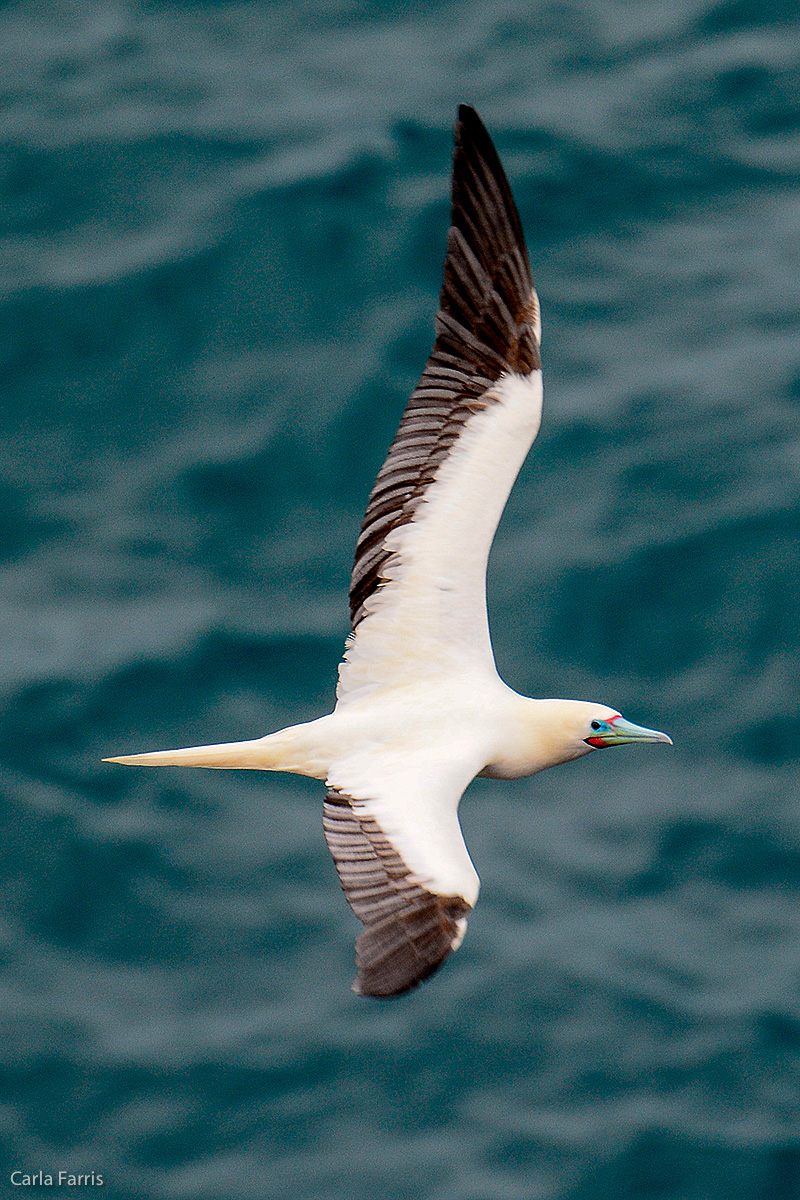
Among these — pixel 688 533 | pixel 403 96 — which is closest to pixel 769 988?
pixel 688 533

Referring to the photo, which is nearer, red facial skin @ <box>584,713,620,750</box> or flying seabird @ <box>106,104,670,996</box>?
flying seabird @ <box>106,104,670,996</box>

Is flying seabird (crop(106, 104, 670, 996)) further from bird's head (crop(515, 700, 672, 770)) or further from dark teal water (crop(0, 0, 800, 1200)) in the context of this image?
dark teal water (crop(0, 0, 800, 1200))

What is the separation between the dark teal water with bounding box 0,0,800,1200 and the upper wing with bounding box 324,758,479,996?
4.31m

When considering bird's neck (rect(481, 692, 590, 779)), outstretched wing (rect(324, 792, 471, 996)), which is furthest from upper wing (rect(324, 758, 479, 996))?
bird's neck (rect(481, 692, 590, 779))

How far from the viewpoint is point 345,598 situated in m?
14.3

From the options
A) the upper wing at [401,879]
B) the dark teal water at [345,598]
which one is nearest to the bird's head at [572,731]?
the upper wing at [401,879]

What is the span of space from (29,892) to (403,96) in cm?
779

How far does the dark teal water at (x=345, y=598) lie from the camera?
42.4 ft

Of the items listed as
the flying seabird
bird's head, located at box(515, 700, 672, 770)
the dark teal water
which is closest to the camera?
the flying seabird

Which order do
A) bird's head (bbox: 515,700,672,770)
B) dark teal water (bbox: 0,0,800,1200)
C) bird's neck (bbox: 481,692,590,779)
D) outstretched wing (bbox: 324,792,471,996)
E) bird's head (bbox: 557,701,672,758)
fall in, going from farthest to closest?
dark teal water (bbox: 0,0,800,1200)
bird's head (bbox: 557,701,672,758)
bird's head (bbox: 515,700,672,770)
bird's neck (bbox: 481,692,590,779)
outstretched wing (bbox: 324,792,471,996)

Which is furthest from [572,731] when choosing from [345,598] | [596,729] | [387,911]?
[345,598]

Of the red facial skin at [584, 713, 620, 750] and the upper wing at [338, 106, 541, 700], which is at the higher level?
the upper wing at [338, 106, 541, 700]

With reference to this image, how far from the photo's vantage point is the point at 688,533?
47.2ft

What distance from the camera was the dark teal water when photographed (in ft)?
42.4
